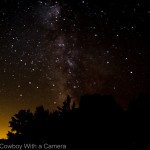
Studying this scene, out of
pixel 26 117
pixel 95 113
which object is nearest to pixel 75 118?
pixel 95 113

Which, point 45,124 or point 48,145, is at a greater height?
point 45,124

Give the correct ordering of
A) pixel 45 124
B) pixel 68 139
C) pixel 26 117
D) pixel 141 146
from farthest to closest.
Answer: pixel 26 117
pixel 45 124
pixel 68 139
pixel 141 146

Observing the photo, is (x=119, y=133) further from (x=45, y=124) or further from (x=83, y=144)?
(x=45, y=124)

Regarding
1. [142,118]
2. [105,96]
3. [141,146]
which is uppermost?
[105,96]

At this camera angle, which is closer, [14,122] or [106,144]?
[106,144]

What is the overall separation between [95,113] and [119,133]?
795mm

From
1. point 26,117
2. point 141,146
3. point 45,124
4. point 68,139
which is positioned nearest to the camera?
point 141,146

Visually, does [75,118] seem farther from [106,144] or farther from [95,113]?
[106,144]

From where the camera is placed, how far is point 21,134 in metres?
7.07

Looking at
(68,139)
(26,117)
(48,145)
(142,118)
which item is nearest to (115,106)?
(142,118)

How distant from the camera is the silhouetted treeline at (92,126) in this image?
611cm

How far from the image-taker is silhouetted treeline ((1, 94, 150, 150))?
6.11m

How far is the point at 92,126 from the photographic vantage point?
6.39 meters

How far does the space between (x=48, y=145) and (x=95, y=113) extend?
135 centimetres
